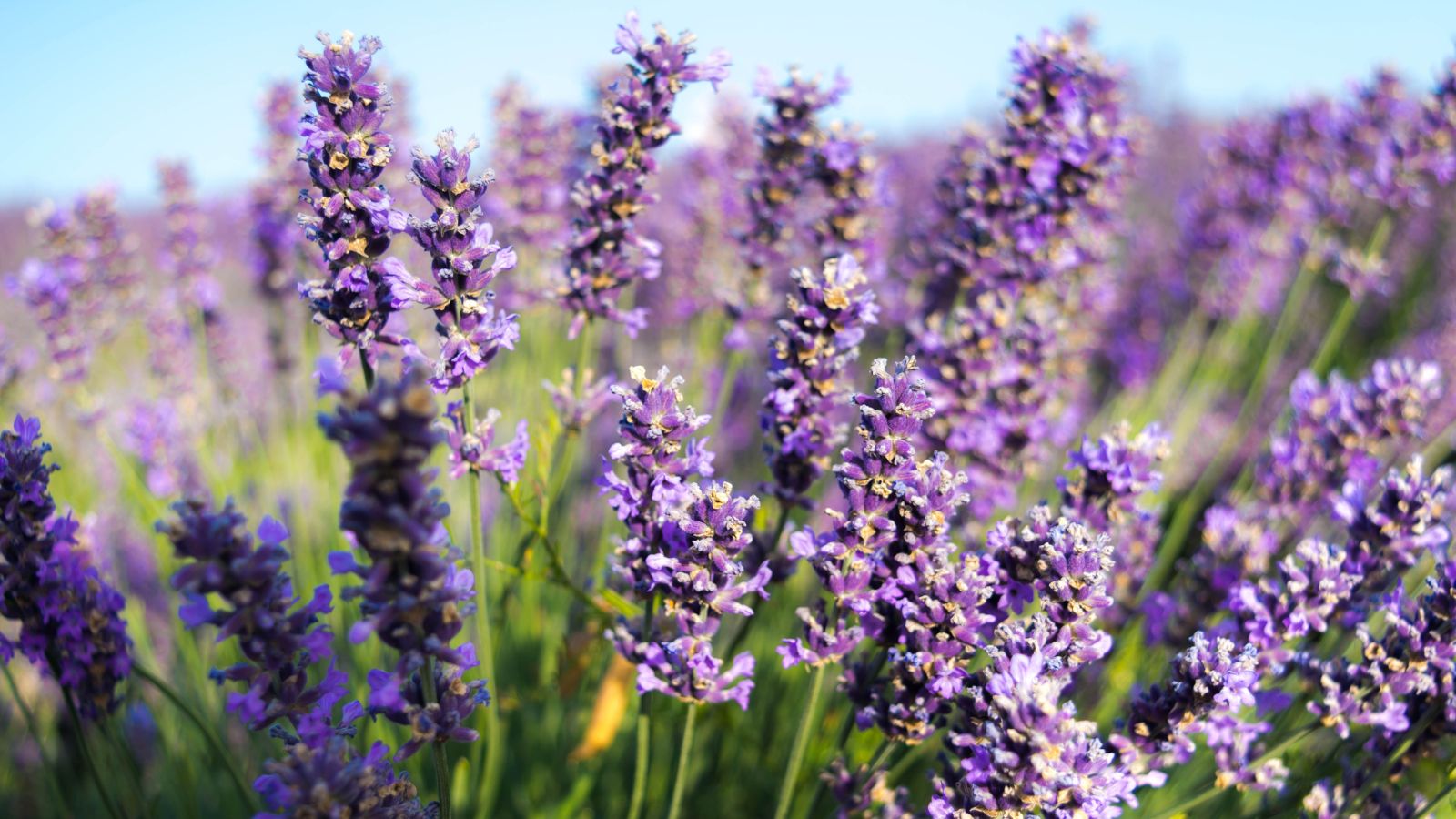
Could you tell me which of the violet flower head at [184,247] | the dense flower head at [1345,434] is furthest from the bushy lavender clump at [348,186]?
the violet flower head at [184,247]

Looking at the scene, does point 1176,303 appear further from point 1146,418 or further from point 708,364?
point 708,364

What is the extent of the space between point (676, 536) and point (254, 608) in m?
0.72

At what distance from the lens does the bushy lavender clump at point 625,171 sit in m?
2.02

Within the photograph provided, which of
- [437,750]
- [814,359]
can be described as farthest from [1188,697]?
[437,750]

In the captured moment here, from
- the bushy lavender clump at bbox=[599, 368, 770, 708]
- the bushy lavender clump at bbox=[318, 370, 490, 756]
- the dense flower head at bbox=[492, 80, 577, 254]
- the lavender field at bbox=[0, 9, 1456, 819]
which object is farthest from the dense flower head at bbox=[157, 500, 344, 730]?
the dense flower head at bbox=[492, 80, 577, 254]

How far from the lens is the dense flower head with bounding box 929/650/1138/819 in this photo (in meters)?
1.37

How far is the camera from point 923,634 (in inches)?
62.3

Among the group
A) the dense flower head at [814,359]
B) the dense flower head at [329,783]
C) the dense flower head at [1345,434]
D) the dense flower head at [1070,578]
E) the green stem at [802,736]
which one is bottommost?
the dense flower head at [329,783]

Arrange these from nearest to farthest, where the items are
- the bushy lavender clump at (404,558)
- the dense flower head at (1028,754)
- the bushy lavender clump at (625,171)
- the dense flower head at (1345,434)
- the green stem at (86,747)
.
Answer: the bushy lavender clump at (404,558), the dense flower head at (1028,754), the green stem at (86,747), the bushy lavender clump at (625,171), the dense flower head at (1345,434)

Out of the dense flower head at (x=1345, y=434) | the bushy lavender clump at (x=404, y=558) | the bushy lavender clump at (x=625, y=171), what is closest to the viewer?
the bushy lavender clump at (x=404, y=558)

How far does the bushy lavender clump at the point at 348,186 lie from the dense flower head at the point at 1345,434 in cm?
279

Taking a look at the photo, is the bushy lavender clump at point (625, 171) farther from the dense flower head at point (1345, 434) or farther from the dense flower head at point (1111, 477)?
the dense flower head at point (1345, 434)

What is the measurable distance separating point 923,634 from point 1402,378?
2.08 m

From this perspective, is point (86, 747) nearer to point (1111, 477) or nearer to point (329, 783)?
point (329, 783)
